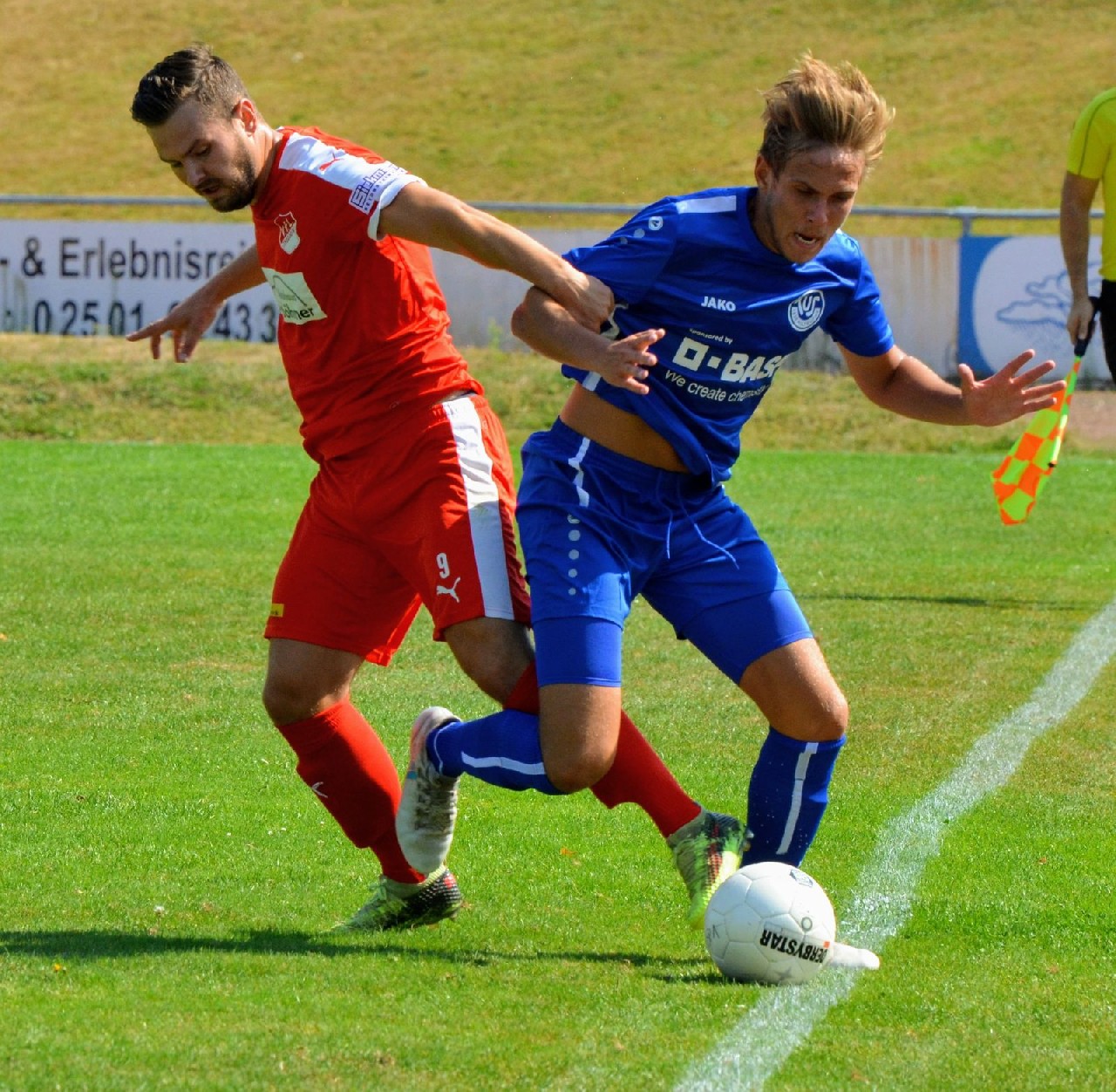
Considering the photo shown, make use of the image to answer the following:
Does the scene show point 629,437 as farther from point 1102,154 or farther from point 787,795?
point 1102,154

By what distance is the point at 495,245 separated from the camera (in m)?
3.98

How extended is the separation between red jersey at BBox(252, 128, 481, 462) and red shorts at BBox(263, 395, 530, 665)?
3.5 inches

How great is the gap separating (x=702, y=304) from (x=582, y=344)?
1.34 ft

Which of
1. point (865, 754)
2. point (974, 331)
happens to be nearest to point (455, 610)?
point (865, 754)

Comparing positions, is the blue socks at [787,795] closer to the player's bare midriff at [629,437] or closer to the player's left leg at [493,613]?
the player's left leg at [493,613]

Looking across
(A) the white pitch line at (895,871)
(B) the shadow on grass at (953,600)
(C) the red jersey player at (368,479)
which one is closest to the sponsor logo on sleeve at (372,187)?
(C) the red jersey player at (368,479)

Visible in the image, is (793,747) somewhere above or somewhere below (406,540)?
below

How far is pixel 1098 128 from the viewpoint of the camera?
9.05m

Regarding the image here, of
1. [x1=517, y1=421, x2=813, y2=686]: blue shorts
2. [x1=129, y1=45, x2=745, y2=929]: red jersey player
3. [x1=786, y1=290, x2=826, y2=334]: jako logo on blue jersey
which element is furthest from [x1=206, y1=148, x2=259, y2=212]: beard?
[x1=786, y1=290, x2=826, y2=334]: jako logo on blue jersey

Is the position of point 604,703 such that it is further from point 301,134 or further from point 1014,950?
point 301,134

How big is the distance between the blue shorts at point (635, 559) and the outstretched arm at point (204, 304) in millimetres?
1191

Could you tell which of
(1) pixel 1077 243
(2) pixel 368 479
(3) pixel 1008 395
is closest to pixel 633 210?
(1) pixel 1077 243

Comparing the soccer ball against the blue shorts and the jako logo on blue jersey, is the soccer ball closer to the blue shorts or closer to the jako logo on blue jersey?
→ the blue shorts

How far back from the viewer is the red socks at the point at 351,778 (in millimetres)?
4570
